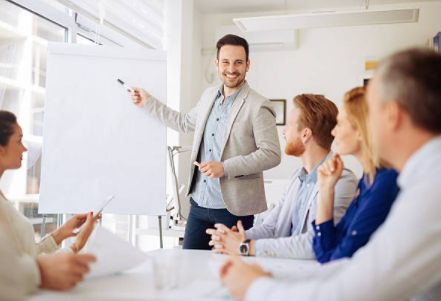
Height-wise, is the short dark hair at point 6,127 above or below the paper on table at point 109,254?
above

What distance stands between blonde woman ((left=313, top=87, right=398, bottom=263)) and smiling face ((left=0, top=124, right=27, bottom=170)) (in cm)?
109

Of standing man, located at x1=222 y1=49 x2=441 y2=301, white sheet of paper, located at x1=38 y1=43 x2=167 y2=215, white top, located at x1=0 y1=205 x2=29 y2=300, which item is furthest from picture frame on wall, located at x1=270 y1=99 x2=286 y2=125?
white top, located at x1=0 y1=205 x2=29 y2=300

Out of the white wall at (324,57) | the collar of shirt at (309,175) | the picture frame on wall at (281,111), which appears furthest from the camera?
Answer: the picture frame on wall at (281,111)

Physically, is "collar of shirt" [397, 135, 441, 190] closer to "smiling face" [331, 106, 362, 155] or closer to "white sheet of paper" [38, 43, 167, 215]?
"smiling face" [331, 106, 362, 155]

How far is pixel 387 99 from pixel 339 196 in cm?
79

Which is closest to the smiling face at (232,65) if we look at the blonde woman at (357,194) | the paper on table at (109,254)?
the blonde woman at (357,194)

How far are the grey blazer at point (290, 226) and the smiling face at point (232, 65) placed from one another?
0.79 meters

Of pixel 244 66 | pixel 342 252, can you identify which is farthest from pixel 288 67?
pixel 342 252

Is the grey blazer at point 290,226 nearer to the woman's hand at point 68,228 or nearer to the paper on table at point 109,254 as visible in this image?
the paper on table at point 109,254

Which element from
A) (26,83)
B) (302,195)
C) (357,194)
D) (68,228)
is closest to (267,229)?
(302,195)

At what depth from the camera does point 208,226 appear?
2.33 metres

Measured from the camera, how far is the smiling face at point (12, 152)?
5.10ft

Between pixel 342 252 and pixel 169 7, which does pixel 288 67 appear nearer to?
pixel 169 7

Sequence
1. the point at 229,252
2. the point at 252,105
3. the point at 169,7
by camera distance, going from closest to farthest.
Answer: the point at 229,252
the point at 252,105
the point at 169,7
